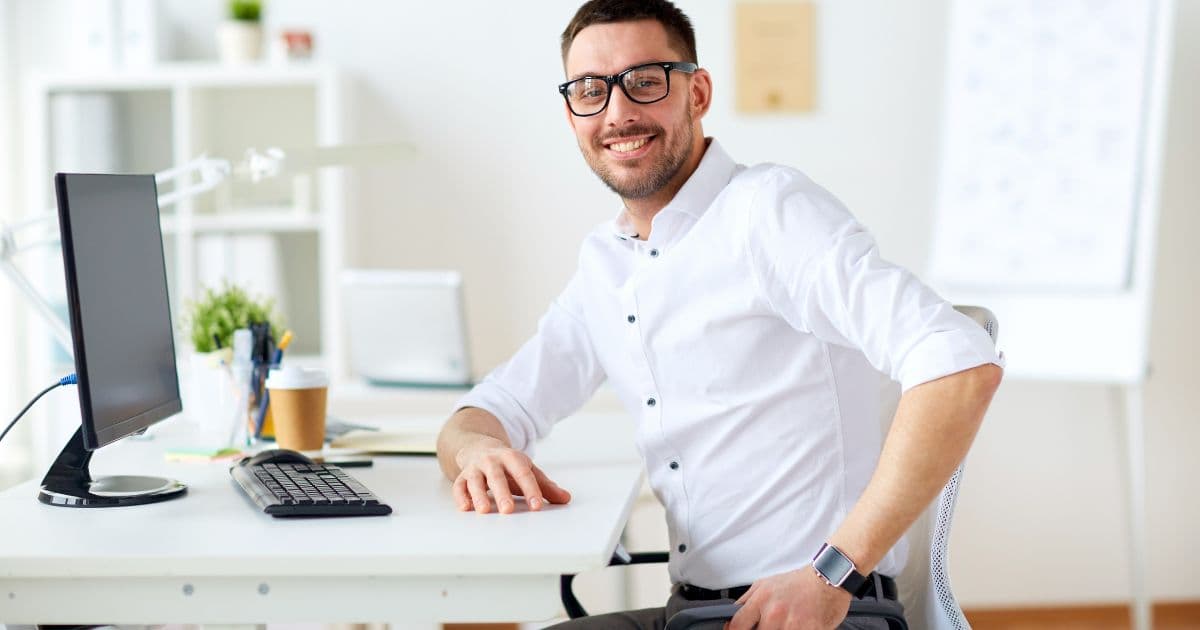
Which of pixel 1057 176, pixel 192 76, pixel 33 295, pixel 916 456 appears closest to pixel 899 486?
pixel 916 456

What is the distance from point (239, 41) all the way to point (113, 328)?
2325 mm

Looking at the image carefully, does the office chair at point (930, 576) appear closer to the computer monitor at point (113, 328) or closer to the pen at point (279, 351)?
the computer monitor at point (113, 328)

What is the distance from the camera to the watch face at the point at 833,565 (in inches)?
54.7

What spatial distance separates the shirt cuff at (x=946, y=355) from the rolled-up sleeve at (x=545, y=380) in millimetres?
677

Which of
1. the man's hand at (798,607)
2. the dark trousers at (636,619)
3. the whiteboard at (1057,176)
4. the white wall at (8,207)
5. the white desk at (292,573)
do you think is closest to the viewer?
the white desk at (292,573)

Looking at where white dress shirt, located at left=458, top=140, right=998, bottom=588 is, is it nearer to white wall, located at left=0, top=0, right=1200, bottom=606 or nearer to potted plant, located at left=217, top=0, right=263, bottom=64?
white wall, located at left=0, top=0, right=1200, bottom=606

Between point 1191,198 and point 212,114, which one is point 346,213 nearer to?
point 212,114

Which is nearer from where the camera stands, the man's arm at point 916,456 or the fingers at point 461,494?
the man's arm at point 916,456

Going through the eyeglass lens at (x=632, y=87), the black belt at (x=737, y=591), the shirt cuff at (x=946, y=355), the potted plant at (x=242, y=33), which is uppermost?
the potted plant at (x=242, y=33)

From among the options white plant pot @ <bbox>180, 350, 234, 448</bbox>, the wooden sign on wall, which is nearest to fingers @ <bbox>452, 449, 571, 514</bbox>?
white plant pot @ <bbox>180, 350, 234, 448</bbox>

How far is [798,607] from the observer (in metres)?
1.39

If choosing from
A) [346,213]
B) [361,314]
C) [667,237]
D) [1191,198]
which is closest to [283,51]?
[346,213]

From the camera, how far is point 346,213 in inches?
146

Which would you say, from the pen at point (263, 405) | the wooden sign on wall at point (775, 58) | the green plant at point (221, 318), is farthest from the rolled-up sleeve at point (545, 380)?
the wooden sign on wall at point (775, 58)
